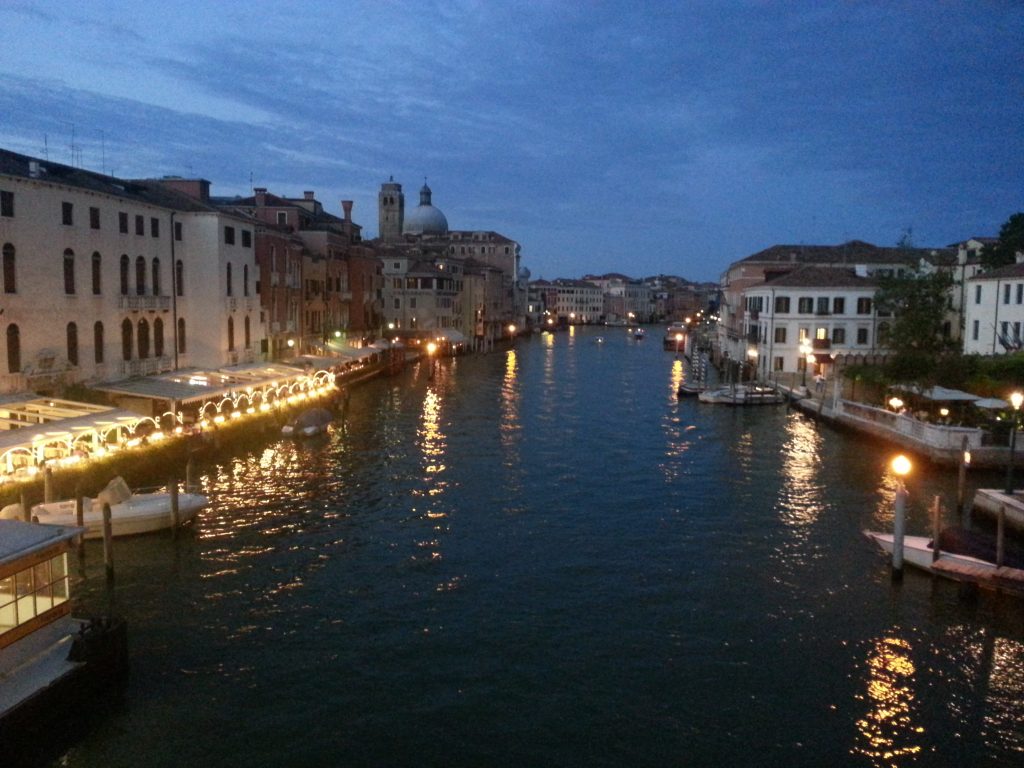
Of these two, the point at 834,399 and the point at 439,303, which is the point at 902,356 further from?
the point at 439,303

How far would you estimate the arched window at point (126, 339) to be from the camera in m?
27.6

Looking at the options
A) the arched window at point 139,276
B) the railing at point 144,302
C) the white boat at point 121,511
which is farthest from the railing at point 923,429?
the arched window at point 139,276

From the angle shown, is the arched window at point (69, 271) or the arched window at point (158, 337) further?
the arched window at point (158, 337)

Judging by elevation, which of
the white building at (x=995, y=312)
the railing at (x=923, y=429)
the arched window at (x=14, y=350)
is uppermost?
the white building at (x=995, y=312)

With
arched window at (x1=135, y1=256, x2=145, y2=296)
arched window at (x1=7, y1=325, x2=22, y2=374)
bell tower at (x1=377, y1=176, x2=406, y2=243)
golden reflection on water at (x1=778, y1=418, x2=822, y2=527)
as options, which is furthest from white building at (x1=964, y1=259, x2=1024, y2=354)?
bell tower at (x1=377, y1=176, x2=406, y2=243)

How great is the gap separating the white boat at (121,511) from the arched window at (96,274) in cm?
1044

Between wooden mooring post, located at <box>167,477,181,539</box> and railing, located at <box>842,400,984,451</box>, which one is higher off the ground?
railing, located at <box>842,400,984,451</box>

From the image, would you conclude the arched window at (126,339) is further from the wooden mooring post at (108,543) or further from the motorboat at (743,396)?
the motorboat at (743,396)

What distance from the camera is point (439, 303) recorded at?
244 feet

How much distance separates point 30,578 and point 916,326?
106ft

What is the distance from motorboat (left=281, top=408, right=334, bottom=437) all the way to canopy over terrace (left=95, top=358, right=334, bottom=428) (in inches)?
65.6

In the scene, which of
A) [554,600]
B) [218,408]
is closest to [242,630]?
[554,600]

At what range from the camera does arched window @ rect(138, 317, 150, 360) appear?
2883 centimetres

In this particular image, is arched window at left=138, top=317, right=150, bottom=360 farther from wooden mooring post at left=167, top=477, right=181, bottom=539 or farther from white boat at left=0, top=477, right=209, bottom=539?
wooden mooring post at left=167, top=477, right=181, bottom=539
